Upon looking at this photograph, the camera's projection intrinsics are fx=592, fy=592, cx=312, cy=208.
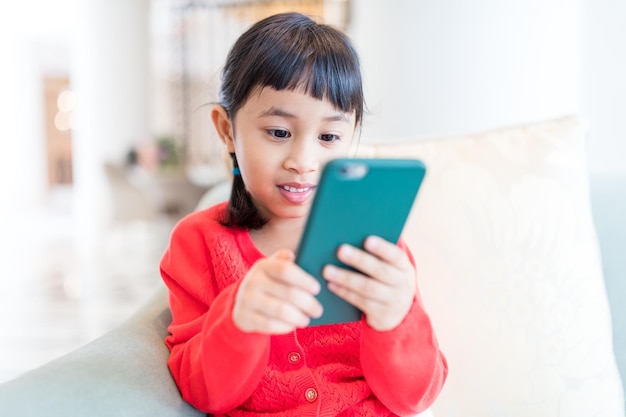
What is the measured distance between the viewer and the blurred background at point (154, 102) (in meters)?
1.73

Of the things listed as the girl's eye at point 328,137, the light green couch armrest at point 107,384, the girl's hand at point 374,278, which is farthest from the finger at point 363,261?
the light green couch armrest at point 107,384

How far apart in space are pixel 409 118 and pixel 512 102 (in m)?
0.56

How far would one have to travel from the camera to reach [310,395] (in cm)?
74

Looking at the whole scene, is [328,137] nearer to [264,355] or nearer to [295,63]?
[295,63]

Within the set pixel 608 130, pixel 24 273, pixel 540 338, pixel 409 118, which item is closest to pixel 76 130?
pixel 24 273

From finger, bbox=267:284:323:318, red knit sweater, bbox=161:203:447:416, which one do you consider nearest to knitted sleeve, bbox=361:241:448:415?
red knit sweater, bbox=161:203:447:416

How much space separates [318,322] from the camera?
0.59 metres

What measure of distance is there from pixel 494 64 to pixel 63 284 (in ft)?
9.20

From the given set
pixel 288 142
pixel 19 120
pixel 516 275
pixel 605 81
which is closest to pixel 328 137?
pixel 288 142

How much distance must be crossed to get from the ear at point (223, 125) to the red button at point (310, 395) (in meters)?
0.35

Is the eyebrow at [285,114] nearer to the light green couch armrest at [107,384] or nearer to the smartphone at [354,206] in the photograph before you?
the smartphone at [354,206]

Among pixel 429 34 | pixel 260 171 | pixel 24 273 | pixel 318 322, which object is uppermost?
pixel 429 34

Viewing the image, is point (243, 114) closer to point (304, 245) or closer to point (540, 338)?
point (304, 245)

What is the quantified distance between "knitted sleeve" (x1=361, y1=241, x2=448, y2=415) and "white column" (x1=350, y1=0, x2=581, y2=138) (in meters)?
1.03
